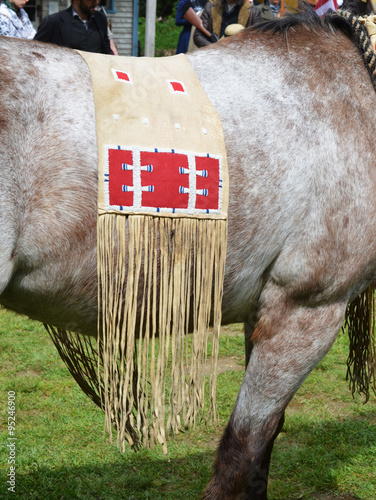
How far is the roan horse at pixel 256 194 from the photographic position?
1685mm

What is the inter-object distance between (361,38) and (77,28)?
3.90 m

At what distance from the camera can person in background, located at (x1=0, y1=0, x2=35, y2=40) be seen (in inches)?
219

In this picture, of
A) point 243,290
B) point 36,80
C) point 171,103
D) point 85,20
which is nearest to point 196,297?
point 243,290

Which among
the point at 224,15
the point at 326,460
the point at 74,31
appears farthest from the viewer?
the point at 224,15

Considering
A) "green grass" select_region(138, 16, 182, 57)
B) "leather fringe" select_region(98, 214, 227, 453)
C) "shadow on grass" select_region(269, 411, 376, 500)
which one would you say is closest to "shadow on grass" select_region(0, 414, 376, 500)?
"shadow on grass" select_region(269, 411, 376, 500)

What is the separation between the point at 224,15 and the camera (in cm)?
690

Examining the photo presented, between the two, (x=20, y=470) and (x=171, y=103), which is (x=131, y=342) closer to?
(x=171, y=103)

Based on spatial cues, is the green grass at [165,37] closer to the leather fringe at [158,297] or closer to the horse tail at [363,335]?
the horse tail at [363,335]

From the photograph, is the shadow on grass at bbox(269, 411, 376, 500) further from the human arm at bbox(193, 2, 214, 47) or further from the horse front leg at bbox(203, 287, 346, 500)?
the human arm at bbox(193, 2, 214, 47)

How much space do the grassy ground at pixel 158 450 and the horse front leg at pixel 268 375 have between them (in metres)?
0.70

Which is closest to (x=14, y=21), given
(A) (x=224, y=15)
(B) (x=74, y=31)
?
(B) (x=74, y=31)

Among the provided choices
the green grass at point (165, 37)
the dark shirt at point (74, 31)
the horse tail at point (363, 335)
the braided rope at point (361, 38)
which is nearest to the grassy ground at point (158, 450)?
the horse tail at point (363, 335)

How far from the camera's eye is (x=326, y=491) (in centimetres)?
294

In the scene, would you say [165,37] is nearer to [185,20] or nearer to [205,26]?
[185,20]
